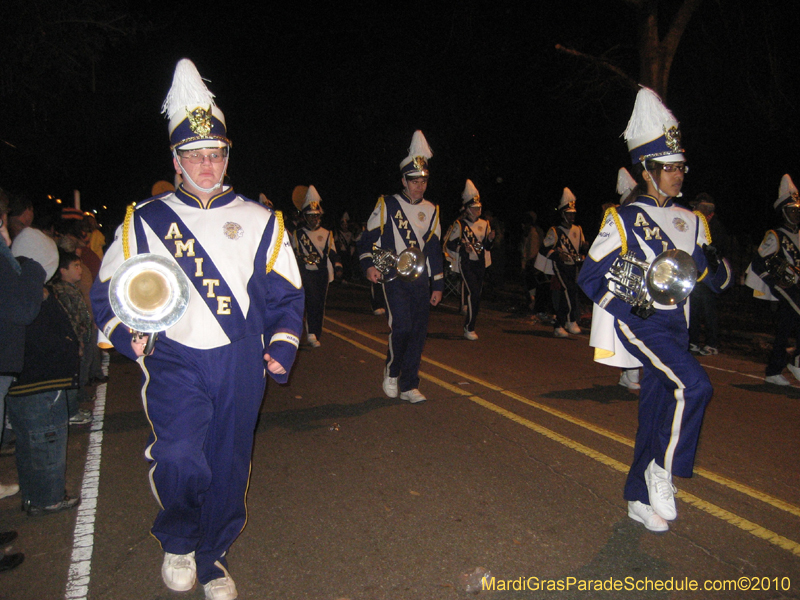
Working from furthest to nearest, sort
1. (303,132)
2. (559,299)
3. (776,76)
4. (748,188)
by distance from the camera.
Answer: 1. (303,132)
2. (748,188)
3. (776,76)
4. (559,299)

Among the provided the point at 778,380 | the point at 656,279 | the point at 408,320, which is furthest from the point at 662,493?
the point at 778,380

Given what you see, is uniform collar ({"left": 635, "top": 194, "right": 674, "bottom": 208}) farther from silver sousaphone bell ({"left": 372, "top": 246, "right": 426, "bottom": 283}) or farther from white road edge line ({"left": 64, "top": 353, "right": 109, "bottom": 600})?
white road edge line ({"left": 64, "top": 353, "right": 109, "bottom": 600})

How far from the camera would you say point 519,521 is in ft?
12.7

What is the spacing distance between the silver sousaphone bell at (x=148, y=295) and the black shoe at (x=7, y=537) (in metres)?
1.83

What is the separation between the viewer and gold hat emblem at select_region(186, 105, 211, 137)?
310 cm

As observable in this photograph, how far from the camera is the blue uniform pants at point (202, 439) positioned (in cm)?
290

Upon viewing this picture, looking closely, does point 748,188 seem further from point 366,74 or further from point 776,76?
point 366,74

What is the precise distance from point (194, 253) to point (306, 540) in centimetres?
180

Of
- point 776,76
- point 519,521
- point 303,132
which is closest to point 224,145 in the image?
point 519,521

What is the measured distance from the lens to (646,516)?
3.77 meters

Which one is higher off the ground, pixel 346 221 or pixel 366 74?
pixel 366 74

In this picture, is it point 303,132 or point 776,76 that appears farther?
point 303,132

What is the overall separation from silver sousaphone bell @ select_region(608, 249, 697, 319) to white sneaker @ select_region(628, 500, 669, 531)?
1.16 meters

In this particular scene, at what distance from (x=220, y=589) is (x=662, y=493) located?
8.30ft
